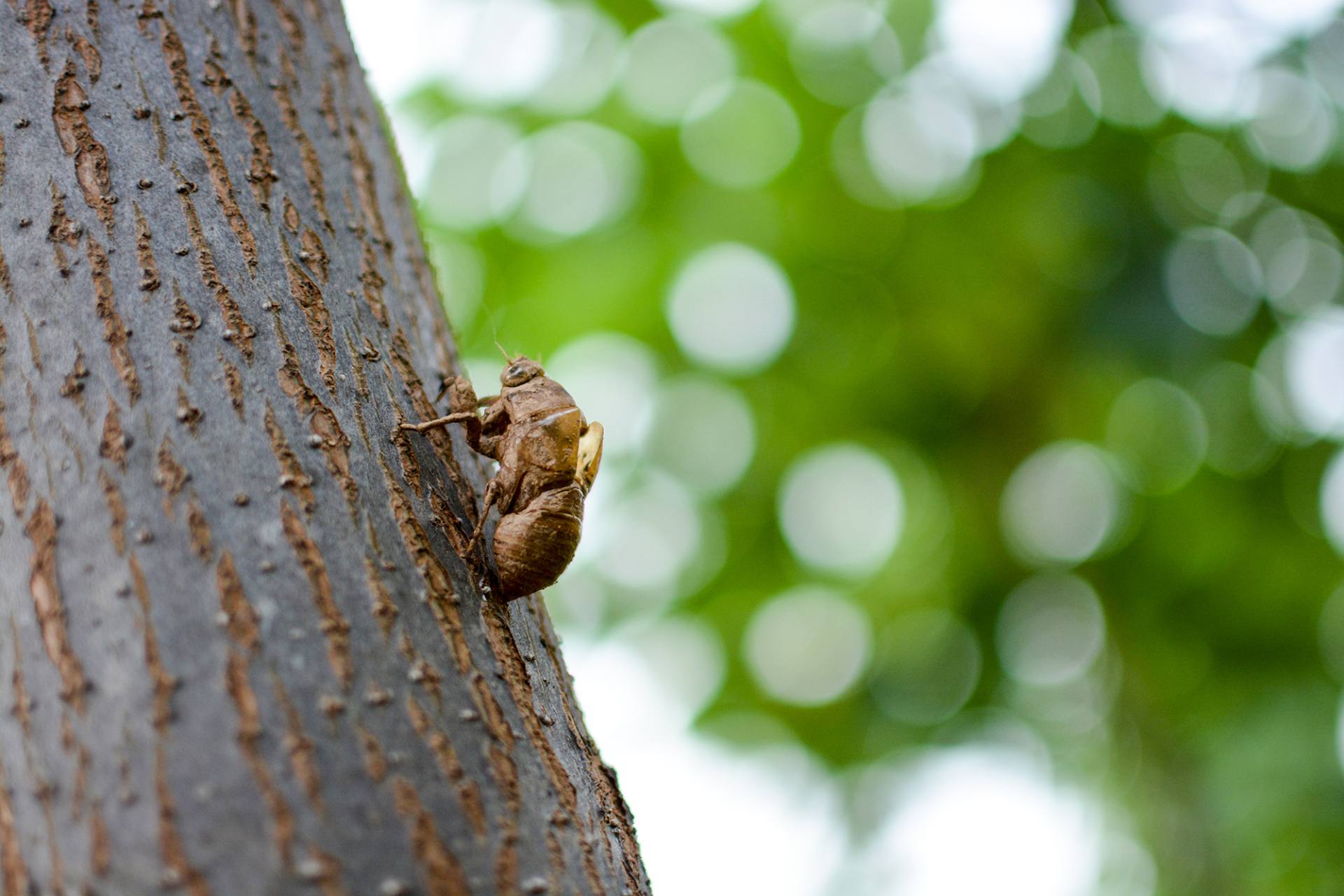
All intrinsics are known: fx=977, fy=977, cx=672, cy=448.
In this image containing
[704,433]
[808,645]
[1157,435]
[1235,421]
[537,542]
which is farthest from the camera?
[808,645]

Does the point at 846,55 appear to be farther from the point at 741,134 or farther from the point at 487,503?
the point at 487,503

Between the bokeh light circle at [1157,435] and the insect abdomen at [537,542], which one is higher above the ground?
the bokeh light circle at [1157,435]

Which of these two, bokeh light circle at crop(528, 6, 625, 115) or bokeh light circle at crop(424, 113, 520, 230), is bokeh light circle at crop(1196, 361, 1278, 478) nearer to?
bokeh light circle at crop(528, 6, 625, 115)

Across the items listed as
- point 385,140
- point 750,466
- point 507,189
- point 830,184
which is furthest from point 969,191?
point 385,140

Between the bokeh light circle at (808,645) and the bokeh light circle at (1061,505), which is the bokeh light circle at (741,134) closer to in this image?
the bokeh light circle at (1061,505)

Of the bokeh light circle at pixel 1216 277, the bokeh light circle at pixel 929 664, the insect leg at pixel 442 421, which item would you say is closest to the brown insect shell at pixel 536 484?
the insect leg at pixel 442 421

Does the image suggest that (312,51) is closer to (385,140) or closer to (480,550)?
(385,140)

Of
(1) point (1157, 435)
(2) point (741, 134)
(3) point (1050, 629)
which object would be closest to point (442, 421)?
(2) point (741, 134)
